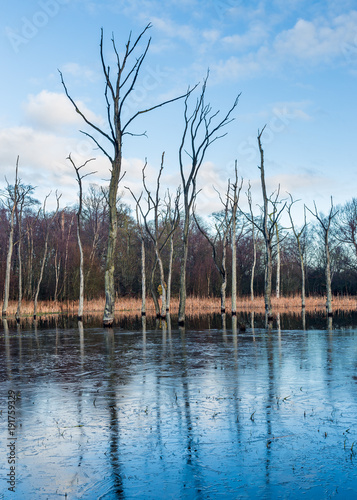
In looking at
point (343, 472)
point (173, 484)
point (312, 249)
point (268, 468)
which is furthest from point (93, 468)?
point (312, 249)

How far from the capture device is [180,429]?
5.48 metres

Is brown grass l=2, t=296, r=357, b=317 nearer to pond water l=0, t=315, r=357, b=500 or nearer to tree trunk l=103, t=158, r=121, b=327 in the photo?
tree trunk l=103, t=158, r=121, b=327

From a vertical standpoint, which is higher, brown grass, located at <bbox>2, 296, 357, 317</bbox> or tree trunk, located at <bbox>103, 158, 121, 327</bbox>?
tree trunk, located at <bbox>103, 158, 121, 327</bbox>

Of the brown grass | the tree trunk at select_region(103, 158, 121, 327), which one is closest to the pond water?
the tree trunk at select_region(103, 158, 121, 327)

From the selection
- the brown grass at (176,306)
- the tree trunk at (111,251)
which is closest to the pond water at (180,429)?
the tree trunk at (111,251)

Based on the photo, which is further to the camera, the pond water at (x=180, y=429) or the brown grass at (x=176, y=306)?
Answer: the brown grass at (x=176, y=306)

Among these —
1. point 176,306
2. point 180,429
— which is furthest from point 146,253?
point 180,429

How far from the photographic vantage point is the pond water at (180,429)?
4.04m

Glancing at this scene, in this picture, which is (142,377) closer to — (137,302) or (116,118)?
(116,118)

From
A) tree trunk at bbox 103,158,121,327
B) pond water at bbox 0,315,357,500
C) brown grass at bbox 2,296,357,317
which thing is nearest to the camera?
pond water at bbox 0,315,357,500

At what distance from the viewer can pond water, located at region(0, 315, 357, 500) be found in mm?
4039

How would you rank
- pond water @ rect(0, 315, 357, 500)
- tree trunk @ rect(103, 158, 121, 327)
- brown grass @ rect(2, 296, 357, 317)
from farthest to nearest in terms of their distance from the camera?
brown grass @ rect(2, 296, 357, 317)
tree trunk @ rect(103, 158, 121, 327)
pond water @ rect(0, 315, 357, 500)

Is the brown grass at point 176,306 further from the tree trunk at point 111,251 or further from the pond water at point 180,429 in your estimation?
the pond water at point 180,429

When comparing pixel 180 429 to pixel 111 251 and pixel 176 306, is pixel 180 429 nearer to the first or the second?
pixel 111 251
